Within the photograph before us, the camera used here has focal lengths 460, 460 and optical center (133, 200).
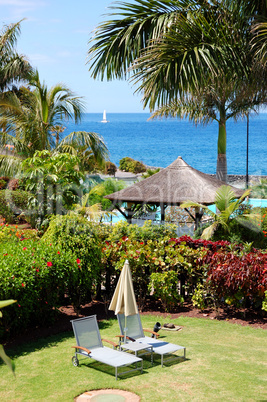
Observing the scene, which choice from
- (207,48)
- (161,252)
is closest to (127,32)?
(207,48)

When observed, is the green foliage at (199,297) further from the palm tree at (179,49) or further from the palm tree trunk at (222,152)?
the palm tree trunk at (222,152)

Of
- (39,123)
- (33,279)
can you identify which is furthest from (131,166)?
(33,279)

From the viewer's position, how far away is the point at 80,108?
20.3 m

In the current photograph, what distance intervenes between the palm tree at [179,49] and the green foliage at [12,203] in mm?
8815

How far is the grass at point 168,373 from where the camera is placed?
569 cm

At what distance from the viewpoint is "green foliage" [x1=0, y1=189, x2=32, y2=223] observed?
2016cm

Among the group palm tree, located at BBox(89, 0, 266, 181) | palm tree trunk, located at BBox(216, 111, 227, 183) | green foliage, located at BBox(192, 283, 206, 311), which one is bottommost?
green foliage, located at BBox(192, 283, 206, 311)

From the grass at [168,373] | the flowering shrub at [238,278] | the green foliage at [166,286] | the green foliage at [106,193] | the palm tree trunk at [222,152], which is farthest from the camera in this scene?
the green foliage at [106,193]

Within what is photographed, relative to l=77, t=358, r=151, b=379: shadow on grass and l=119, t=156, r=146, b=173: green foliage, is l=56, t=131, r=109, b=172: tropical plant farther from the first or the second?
l=119, t=156, r=146, b=173: green foliage

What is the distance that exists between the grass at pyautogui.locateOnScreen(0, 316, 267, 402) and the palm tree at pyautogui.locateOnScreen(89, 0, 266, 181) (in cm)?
622

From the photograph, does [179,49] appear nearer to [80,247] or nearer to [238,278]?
[80,247]

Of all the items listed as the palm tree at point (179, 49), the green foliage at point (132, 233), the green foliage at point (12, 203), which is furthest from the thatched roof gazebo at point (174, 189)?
the green foliage at point (12, 203)

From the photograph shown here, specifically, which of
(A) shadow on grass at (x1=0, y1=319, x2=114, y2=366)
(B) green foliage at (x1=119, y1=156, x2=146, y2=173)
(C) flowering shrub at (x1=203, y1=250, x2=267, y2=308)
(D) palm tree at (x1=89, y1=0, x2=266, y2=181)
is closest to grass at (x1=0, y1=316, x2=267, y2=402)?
(A) shadow on grass at (x1=0, y1=319, x2=114, y2=366)

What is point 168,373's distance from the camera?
6398 millimetres
